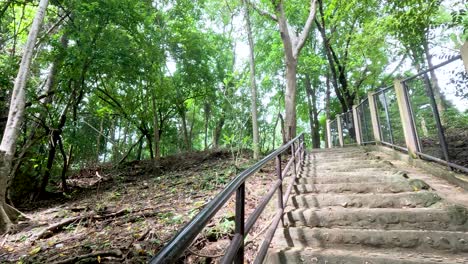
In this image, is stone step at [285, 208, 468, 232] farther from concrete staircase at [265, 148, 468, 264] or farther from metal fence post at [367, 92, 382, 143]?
metal fence post at [367, 92, 382, 143]

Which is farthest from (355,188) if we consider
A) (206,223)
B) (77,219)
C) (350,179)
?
(77,219)

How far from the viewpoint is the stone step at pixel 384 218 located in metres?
2.77

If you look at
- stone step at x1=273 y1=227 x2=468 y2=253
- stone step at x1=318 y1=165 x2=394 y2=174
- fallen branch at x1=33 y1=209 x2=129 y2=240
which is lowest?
fallen branch at x1=33 y1=209 x2=129 y2=240

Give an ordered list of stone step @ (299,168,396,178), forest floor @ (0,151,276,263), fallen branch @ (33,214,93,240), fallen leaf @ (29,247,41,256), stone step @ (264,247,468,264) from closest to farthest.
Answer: stone step @ (264,247,468,264) < forest floor @ (0,151,276,263) < fallen leaf @ (29,247,41,256) < stone step @ (299,168,396,178) < fallen branch @ (33,214,93,240)

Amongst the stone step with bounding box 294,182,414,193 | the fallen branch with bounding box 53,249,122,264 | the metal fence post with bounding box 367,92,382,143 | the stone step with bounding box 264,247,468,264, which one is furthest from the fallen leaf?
the metal fence post with bounding box 367,92,382,143

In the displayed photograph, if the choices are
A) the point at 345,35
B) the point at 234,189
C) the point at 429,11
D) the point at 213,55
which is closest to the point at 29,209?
the point at 234,189

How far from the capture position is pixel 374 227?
2.96m

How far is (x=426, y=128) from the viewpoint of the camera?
448cm

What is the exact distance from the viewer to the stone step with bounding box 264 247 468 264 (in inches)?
90.7

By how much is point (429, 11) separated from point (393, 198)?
12.9 feet

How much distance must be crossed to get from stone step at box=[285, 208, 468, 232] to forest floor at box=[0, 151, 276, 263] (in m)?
0.57

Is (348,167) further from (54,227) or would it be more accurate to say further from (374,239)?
(54,227)

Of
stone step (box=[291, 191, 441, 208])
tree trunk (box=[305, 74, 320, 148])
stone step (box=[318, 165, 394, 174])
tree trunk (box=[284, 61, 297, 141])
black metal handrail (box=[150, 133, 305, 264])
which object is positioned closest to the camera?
black metal handrail (box=[150, 133, 305, 264])

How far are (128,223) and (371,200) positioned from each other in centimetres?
397
